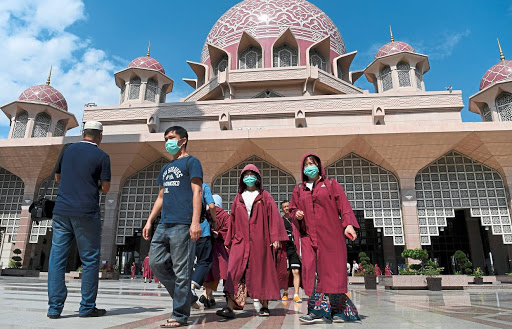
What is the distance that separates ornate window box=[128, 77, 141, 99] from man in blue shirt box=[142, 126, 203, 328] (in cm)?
1687

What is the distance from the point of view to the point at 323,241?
3006 mm

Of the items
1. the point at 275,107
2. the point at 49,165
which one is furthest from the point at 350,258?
the point at 49,165

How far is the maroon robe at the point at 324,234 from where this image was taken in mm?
2873

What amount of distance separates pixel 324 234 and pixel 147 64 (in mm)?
18065

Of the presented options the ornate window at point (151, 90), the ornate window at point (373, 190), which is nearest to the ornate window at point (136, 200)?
the ornate window at point (151, 90)

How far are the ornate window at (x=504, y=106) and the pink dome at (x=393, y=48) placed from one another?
457 centimetres

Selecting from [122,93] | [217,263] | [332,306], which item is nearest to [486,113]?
[217,263]

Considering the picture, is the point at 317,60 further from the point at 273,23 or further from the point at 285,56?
the point at 273,23

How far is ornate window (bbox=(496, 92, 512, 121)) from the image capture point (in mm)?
15164

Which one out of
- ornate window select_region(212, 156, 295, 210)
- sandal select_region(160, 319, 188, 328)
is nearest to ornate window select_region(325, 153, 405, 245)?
ornate window select_region(212, 156, 295, 210)

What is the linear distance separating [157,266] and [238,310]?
1200 mm

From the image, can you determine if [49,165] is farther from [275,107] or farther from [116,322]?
[116,322]

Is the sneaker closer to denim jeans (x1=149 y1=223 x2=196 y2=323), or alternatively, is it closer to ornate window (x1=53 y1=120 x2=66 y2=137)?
denim jeans (x1=149 y1=223 x2=196 y2=323)

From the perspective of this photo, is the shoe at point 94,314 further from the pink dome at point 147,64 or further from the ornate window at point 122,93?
the pink dome at point 147,64
